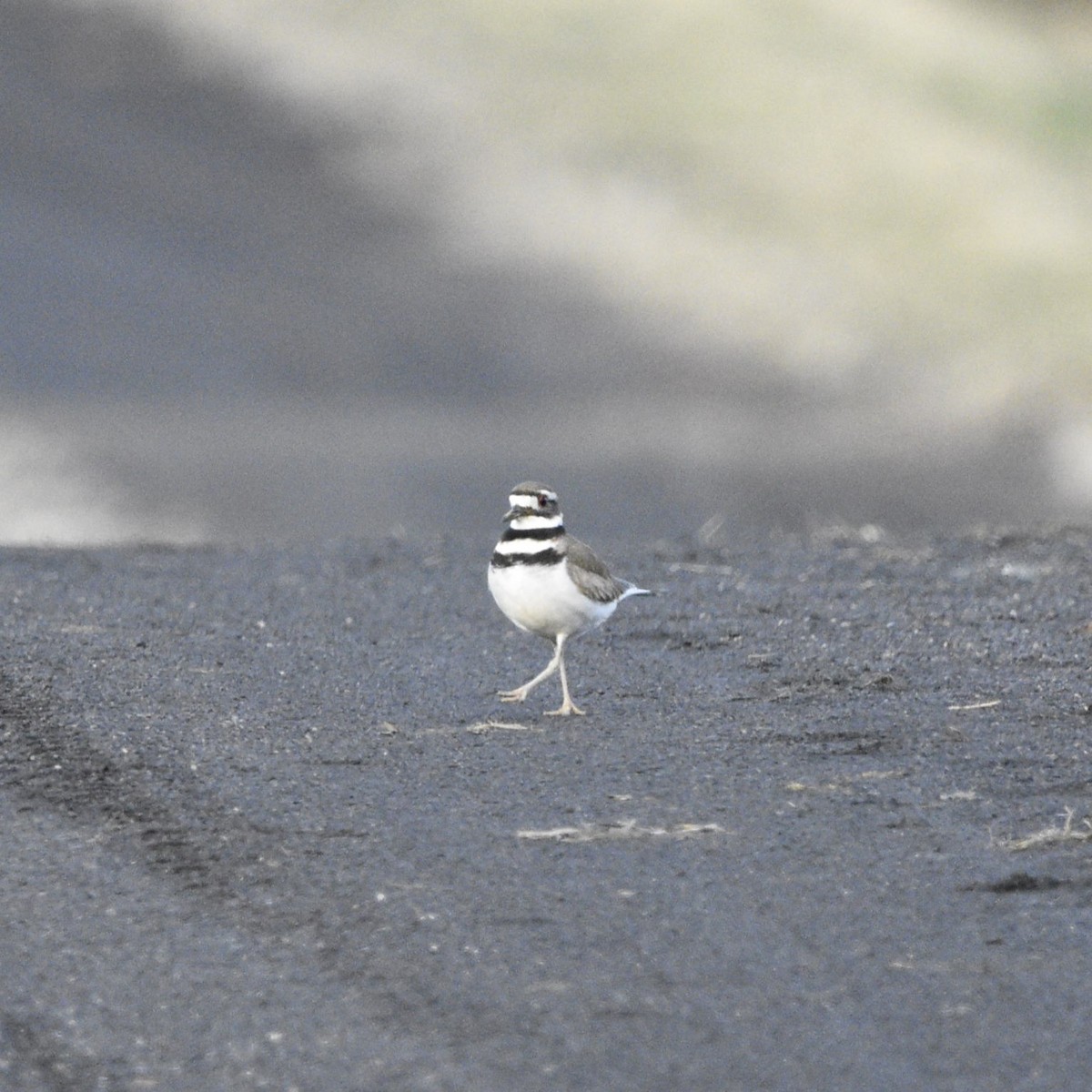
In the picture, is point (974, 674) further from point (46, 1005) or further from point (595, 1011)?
point (46, 1005)

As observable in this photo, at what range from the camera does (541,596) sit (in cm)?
715

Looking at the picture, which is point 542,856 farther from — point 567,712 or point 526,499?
point 526,499

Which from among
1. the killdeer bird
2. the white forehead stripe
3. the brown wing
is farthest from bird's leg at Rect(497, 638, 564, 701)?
the white forehead stripe

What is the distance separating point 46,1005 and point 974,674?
162 inches

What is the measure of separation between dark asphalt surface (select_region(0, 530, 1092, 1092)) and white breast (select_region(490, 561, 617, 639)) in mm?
331

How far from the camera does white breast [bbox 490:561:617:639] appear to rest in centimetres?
714

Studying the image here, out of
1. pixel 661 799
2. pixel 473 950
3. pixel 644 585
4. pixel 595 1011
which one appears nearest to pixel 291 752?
pixel 661 799

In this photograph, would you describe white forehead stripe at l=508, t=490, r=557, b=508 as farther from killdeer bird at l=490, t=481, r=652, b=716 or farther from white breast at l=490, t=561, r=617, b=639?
white breast at l=490, t=561, r=617, b=639

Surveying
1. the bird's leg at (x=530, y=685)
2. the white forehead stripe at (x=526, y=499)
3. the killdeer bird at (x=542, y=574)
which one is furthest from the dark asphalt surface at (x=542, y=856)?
the white forehead stripe at (x=526, y=499)

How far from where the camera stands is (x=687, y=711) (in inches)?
279

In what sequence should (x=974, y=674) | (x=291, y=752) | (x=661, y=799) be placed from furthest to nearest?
(x=974, y=674) → (x=291, y=752) → (x=661, y=799)

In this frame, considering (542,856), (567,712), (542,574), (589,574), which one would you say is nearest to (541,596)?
(542,574)

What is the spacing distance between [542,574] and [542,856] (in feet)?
6.40

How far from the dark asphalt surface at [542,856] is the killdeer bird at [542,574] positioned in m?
0.32
